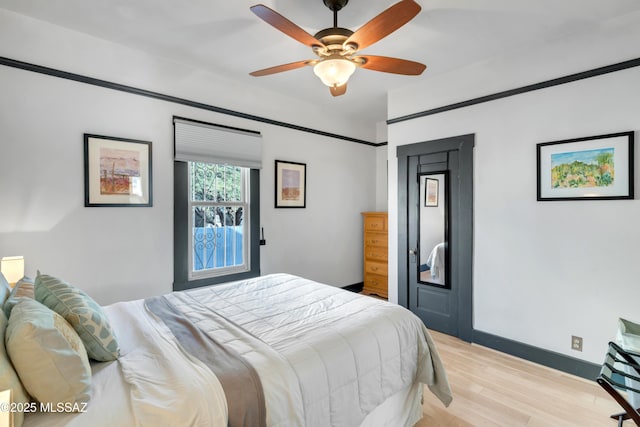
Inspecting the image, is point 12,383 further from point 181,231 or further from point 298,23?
point 298,23

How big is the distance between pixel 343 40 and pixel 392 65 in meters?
0.42

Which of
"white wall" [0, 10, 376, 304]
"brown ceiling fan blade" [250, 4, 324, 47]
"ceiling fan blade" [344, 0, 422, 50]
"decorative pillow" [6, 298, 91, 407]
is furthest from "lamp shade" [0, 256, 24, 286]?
"ceiling fan blade" [344, 0, 422, 50]

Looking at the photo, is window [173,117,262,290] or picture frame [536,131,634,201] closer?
picture frame [536,131,634,201]

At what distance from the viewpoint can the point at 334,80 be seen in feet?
6.91

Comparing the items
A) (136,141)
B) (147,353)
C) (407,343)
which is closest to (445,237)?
(407,343)

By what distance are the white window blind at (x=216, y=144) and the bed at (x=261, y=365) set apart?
1.52m

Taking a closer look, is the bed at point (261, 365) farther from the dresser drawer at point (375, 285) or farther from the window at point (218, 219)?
the dresser drawer at point (375, 285)

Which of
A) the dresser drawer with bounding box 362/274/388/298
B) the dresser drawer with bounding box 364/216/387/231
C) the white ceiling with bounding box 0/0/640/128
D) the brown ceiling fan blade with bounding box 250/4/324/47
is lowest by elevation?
the dresser drawer with bounding box 362/274/388/298

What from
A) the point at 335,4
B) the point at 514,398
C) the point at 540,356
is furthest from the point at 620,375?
the point at 335,4

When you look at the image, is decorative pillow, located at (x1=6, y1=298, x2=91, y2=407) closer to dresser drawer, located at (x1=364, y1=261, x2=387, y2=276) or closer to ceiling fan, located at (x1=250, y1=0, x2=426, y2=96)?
ceiling fan, located at (x1=250, y1=0, x2=426, y2=96)

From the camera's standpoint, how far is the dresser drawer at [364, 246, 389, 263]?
4645 millimetres

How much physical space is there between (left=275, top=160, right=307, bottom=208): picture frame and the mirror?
1.54 metres

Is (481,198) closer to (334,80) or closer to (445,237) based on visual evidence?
(445,237)

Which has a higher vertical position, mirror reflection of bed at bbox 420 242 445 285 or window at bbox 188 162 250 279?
window at bbox 188 162 250 279
